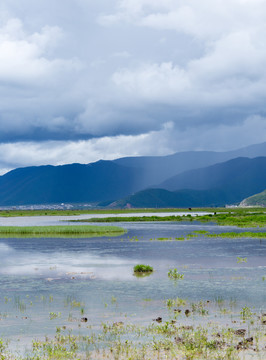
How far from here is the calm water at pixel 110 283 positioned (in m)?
24.9

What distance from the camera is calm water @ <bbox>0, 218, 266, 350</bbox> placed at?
81.7ft

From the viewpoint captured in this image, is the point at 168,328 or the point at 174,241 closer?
the point at 168,328

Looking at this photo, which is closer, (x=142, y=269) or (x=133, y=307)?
(x=133, y=307)

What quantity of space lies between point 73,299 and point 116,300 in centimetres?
281

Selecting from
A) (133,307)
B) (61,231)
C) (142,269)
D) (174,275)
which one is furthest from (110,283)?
(61,231)

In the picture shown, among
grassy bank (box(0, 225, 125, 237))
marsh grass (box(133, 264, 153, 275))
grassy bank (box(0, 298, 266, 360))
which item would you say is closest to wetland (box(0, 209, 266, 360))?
grassy bank (box(0, 298, 266, 360))

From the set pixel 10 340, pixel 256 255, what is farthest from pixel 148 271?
pixel 10 340

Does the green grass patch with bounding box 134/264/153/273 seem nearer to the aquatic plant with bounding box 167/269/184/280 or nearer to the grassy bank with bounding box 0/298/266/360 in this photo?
the aquatic plant with bounding box 167/269/184/280

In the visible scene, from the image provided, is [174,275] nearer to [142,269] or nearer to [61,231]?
[142,269]

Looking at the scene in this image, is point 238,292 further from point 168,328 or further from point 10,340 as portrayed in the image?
point 10,340

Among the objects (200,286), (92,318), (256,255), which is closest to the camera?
(92,318)

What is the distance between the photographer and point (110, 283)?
35094mm

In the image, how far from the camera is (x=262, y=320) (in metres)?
22.7

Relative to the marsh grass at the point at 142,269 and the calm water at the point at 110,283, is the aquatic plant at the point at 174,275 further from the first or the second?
the marsh grass at the point at 142,269
